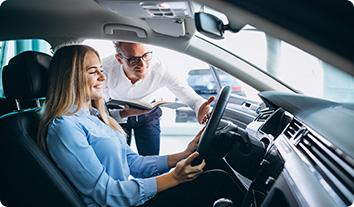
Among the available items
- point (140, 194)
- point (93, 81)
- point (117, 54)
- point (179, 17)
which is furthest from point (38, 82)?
point (117, 54)

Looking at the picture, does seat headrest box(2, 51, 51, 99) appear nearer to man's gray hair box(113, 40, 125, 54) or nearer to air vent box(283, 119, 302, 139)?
man's gray hair box(113, 40, 125, 54)

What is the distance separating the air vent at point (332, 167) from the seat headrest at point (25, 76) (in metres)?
0.99

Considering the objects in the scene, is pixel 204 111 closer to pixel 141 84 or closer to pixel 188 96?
pixel 188 96

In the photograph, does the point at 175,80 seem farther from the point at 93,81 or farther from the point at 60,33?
the point at 93,81

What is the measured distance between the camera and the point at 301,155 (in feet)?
3.73

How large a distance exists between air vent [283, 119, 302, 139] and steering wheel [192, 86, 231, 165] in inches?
9.8

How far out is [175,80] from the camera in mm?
2410

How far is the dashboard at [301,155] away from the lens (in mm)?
856

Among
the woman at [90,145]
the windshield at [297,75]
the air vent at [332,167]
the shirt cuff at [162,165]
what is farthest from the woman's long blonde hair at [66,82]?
the air vent at [332,167]

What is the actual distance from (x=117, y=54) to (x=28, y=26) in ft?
1.80

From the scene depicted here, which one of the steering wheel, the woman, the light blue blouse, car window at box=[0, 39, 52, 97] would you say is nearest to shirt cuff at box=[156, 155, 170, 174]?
the woman

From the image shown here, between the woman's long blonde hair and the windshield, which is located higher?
the windshield

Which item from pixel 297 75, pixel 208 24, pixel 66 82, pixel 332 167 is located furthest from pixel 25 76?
pixel 297 75

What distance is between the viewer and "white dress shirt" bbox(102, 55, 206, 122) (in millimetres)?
2404
